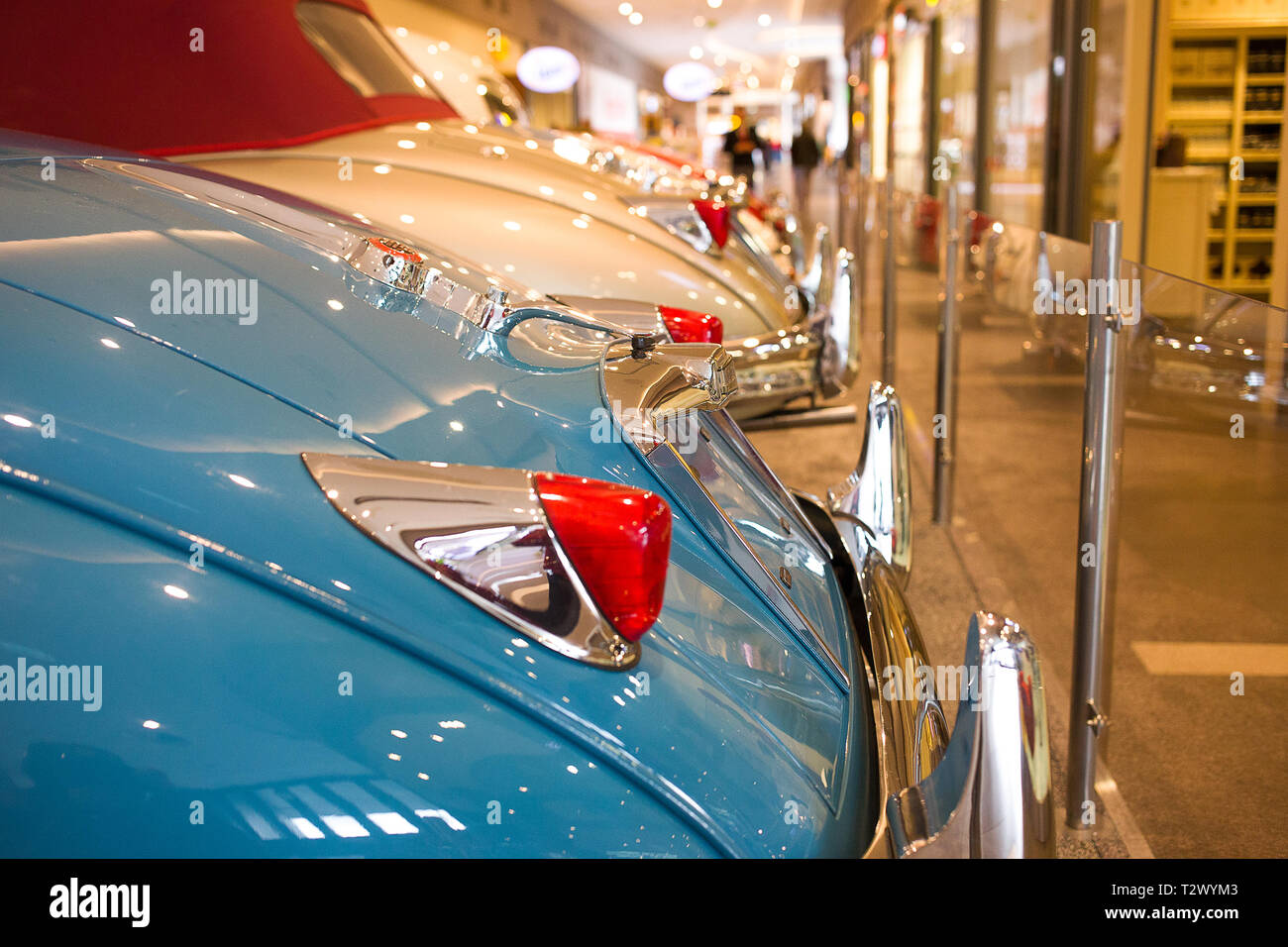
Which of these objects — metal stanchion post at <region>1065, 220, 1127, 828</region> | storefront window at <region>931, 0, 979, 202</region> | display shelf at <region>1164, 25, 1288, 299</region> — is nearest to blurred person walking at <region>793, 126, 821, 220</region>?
storefront window at <region>931, 0, 979, 202</region>

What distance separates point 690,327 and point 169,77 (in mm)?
1979

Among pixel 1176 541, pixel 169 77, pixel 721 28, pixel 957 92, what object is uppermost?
pixel 721 28

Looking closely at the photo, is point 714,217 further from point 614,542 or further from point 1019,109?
point 1019,109

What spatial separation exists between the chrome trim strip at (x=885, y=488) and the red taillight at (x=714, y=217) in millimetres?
2008

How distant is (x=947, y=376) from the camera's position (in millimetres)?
4469

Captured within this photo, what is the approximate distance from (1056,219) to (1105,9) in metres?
1.48

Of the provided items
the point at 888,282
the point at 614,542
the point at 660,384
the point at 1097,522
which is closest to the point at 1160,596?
the point at 1097,522

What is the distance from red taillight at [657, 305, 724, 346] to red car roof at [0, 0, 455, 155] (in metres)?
1.81

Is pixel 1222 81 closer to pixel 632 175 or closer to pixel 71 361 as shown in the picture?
pixel 632 175

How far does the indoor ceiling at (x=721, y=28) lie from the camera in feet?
77.7

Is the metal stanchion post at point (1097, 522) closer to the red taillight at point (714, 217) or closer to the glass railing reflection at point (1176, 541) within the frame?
the glass railing reflection at point (1176, 541)

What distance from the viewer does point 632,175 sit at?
14.1 ft
